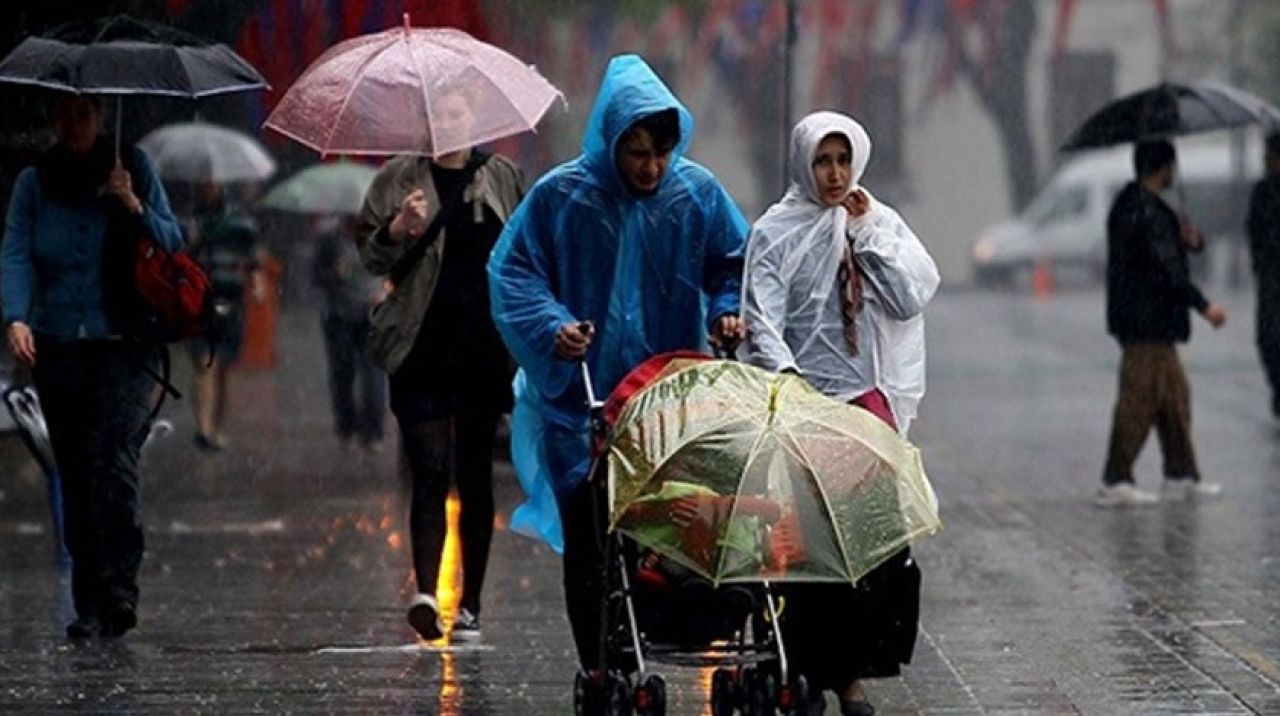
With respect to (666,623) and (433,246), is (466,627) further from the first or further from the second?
(666,623)

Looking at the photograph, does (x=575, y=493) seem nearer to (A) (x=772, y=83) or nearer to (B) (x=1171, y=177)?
(B) (x=1171, y=177)

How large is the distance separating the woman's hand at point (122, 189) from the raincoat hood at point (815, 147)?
270cm

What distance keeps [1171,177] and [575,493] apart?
24.0 feet

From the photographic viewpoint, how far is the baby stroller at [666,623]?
771 centimetres

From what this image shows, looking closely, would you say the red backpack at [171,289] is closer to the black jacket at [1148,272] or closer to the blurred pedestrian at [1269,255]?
the black jacket at [1148,272]

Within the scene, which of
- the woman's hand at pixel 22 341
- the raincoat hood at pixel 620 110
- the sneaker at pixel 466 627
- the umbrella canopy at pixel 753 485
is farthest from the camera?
the sneaker at pixel 466 627

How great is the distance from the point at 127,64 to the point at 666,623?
139 inches

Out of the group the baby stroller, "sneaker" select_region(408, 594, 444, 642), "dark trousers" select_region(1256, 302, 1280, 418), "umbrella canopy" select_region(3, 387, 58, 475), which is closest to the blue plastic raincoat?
the baby stroller

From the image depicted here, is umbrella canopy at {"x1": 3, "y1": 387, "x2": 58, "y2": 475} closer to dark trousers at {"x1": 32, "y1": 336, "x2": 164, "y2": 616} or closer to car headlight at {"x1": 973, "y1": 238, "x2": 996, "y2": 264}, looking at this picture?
dark trousers at {"x1": 32, "y1": 336, "x2": 164, "y2": 616}

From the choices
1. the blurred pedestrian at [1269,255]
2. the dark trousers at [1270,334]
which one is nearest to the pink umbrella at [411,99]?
the blurred pedestrian at [1269,255]

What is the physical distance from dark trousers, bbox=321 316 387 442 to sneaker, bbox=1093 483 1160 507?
5.26 m

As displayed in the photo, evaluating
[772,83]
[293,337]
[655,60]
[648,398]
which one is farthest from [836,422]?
[772,83]

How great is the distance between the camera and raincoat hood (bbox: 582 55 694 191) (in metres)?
8.24

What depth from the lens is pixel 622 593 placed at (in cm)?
787
